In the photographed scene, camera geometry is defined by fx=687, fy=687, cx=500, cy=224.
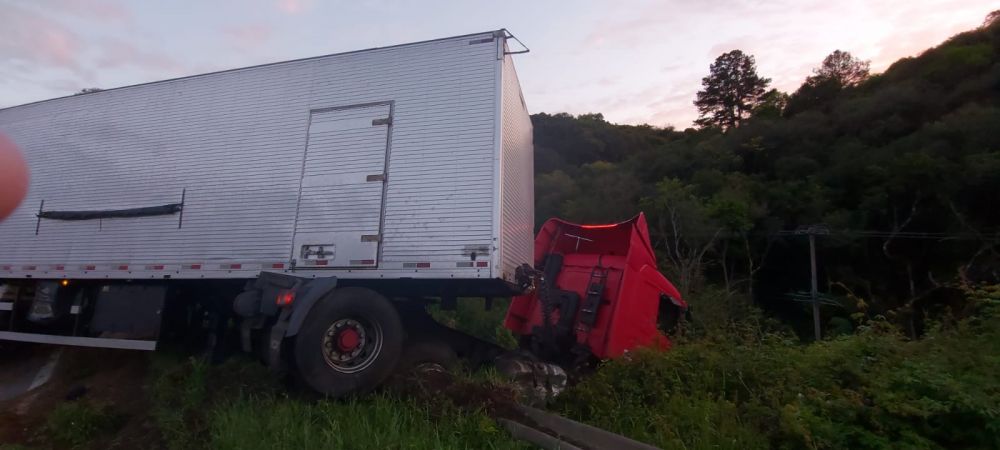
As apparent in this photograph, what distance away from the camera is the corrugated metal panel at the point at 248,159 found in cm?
647

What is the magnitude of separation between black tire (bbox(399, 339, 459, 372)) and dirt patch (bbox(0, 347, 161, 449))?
2.14 metres

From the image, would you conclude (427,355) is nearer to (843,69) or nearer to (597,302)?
(597,302)

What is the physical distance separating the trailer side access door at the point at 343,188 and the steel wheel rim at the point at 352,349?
0.62m

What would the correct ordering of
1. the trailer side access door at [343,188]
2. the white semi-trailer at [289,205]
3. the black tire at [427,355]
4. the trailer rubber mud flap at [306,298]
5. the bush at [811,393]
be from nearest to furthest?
the bush at [811,393] < the trailer rubber mud flap at [306,298] < the white semi-trailer at [289,205] < the black tire at [427,355] < the trailer side access door at [343,188]

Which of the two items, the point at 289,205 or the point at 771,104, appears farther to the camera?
the point at 771,104

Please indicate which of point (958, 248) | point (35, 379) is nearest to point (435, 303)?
point (35, 379)

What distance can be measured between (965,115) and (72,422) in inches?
1407

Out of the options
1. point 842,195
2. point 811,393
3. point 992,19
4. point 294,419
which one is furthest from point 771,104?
point 294,419

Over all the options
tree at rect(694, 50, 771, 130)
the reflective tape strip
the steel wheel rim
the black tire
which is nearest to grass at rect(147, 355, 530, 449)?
the steel wheel rim

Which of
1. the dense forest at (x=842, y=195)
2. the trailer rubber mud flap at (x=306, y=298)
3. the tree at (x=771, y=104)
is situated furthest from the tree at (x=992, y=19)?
the trailer rubber mud flap at (x=306, y=298)

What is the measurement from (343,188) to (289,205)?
61 cm

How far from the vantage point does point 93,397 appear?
7.18 metres

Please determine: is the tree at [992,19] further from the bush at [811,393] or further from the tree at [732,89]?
the bush at [811,393]

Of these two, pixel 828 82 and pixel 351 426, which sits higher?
pixel 828 82
